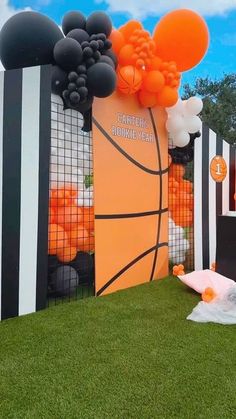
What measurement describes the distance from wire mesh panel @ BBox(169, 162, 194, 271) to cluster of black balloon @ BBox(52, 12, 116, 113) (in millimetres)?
1760

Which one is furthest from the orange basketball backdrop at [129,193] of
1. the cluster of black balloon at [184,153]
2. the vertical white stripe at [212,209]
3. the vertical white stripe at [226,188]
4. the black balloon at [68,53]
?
the vertical white stripe at [226,188]

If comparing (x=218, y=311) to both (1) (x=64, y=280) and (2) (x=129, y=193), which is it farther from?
(2) (x=129, y=193)

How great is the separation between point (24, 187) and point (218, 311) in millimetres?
1751

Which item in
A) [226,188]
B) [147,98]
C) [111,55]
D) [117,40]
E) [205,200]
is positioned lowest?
[205,200]

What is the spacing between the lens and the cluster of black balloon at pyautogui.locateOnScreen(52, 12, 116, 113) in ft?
9.53

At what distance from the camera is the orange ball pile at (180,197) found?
177 inches

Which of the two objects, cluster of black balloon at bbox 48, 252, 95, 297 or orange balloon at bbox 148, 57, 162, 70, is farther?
orange balloon at bbox 148, 57, 162, 70

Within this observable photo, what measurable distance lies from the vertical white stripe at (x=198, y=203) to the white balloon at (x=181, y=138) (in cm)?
33

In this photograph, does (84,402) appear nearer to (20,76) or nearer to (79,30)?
(20,76)

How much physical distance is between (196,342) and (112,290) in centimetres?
128

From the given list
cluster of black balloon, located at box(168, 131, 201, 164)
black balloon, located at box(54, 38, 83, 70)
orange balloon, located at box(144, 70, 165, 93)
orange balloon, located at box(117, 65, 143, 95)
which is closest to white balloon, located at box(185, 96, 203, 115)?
cluster of black balloon, located at box(168, 131, 201, 164)

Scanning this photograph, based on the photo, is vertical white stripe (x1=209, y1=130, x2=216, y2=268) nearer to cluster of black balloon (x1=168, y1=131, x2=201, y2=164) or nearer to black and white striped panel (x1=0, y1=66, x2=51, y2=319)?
cluster of black balloon (x1=168, y1=131, x2=201, y2=164)

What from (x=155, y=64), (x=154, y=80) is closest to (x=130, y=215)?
(x=154, y=80)

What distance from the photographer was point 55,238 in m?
3.17
